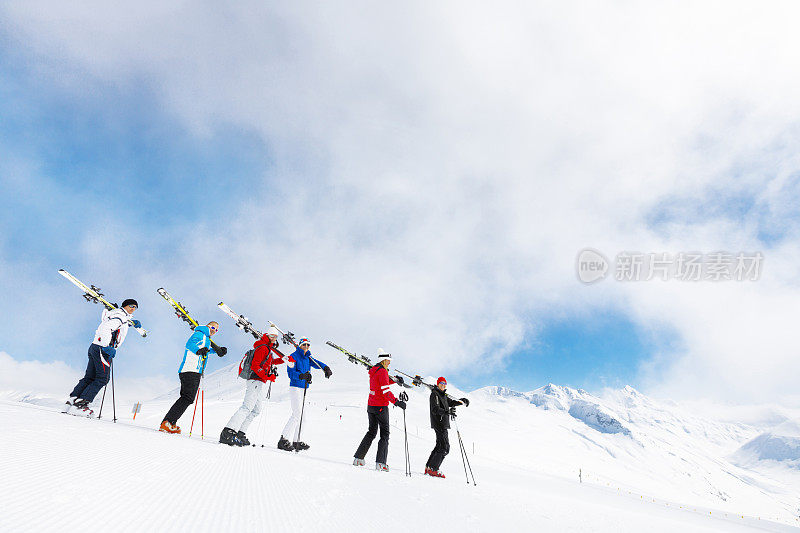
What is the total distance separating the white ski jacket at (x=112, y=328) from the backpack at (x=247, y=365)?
2923mm

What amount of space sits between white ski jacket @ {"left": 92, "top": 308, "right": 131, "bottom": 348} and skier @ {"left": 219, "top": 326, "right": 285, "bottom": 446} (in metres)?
3.26

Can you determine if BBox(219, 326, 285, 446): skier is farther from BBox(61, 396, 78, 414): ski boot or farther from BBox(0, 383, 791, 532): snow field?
BBox(61, 396, 78, 414): ski boot

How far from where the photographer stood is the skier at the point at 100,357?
327 inches

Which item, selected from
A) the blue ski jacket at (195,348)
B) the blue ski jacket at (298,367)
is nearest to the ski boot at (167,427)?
the blue ski jacket at (195,348)

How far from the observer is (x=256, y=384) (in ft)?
26.5

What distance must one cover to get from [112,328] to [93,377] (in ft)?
3.50

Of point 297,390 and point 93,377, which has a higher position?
point 297,390

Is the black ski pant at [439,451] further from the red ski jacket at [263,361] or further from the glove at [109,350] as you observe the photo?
the glove at [109,350]

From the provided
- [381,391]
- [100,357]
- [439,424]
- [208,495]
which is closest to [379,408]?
[381,391]

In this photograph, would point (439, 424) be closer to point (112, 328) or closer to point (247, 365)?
point (247, 365)

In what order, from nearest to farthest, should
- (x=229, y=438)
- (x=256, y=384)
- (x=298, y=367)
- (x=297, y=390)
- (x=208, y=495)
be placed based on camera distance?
(x=208, y=495) < (x=229, y=438) < (x=256, y=384) < (x=297, y=390) < (x=298, y=367)

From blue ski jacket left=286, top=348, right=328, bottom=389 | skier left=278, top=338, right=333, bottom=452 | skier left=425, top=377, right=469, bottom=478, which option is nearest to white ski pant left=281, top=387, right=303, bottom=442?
skier left=278, top=338, right=333, bottom=452

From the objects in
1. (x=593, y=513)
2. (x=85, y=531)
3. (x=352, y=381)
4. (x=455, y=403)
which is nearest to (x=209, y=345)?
(x=455, y=403)

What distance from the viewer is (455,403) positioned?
9.18 meters
